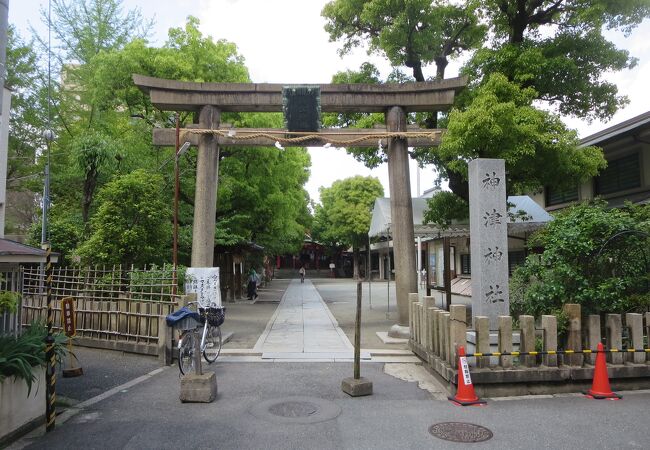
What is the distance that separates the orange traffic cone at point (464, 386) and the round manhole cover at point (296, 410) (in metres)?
1.75

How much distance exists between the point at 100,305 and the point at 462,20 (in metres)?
12.5

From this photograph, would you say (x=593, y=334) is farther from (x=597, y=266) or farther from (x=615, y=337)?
(x=597, y=266)

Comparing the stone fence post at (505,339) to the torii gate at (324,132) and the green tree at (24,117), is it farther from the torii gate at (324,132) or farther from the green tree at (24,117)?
the green tree at (24,117)

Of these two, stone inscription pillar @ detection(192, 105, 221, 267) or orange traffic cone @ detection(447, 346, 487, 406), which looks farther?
stone inscription pillar @ detection(192, 105, 221, 267)

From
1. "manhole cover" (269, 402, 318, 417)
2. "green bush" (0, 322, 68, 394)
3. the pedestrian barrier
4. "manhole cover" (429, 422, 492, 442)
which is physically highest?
"green bush" (0, 322, 68, 394)

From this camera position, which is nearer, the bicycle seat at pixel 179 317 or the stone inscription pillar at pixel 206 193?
the bicycle seat at pixel 179 317

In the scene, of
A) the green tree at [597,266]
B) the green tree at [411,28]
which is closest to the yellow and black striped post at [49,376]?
the green tree at [597,266]

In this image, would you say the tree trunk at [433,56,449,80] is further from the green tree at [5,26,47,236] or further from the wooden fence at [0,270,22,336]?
the green tree at [5,26,47,236]

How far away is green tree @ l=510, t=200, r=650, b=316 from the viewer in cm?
754

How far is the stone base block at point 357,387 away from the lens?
22.6 feet

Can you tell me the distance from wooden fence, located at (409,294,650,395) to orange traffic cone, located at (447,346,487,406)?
0.55 feet

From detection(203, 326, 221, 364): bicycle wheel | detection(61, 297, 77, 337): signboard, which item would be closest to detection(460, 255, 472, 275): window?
detection(203, 326, 221, 364): bicycle wheel

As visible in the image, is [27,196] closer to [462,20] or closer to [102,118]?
[102,118]

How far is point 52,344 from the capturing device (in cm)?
580
